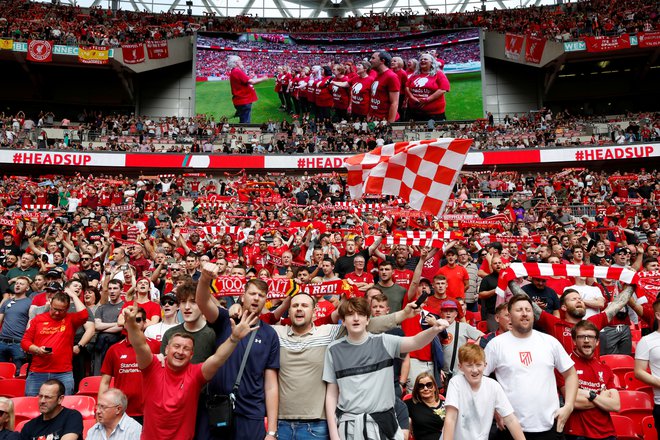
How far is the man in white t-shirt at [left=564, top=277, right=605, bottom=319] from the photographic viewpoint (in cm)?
597

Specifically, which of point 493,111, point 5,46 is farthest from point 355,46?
point 5,46

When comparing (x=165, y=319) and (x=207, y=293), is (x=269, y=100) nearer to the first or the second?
(x=165, y=319)

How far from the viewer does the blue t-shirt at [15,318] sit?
6.90 meters

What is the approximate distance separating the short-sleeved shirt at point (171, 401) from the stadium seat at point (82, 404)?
1.78 m

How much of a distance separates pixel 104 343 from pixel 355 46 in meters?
35.7

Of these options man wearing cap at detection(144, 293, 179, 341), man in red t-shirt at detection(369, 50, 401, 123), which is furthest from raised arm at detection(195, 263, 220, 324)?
man in red t-shirt at detection(369, 50, 401, 123)

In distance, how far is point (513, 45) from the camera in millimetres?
36781

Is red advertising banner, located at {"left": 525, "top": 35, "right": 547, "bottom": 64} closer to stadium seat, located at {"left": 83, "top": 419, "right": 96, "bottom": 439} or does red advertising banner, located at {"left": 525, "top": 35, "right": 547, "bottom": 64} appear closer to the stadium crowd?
the stadium crowd

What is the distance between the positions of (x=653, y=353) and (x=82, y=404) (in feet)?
16.9

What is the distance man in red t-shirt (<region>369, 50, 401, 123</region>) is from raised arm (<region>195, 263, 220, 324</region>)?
32.5m

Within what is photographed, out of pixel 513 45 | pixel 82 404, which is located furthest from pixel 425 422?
pixel 513 45

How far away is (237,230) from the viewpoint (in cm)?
1305

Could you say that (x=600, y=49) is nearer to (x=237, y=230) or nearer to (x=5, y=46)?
(x=237, y=230)

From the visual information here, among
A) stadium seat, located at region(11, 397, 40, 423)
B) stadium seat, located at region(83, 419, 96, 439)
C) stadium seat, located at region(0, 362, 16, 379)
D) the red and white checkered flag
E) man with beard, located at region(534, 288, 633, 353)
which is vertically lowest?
stadium seat, located at region(83, 419, 96, 439)
